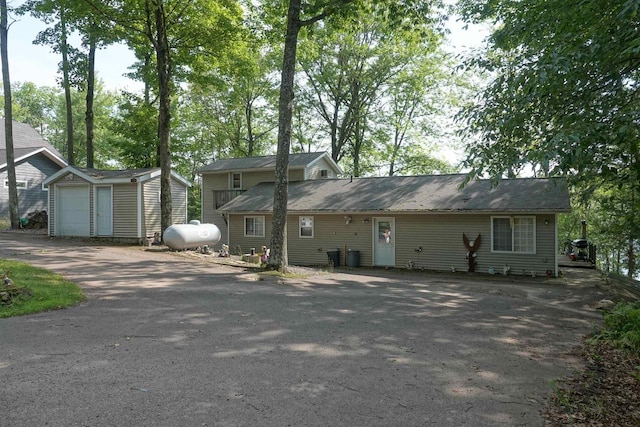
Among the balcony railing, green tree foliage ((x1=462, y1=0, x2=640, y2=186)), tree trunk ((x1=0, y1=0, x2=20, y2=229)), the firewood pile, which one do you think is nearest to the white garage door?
tree trunk ((x1=0, y1=0, x2=20, y2=229))

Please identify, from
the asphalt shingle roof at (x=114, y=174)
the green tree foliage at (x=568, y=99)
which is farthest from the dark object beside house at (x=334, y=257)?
the green tree foliage at (x=568, y=99)

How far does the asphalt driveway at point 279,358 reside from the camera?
3.76 m

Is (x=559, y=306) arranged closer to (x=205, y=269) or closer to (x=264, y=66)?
(x=205, y=269)

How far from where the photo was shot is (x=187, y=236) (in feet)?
55.4

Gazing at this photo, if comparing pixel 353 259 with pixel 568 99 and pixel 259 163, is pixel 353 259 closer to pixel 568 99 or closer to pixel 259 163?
pixel 259 163

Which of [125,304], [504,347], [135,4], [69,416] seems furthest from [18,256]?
[504,347]

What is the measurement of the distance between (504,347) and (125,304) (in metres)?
6.32

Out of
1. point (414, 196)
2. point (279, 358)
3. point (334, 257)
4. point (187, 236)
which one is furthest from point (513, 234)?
point (279, 358)

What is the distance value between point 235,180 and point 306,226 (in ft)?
29.2

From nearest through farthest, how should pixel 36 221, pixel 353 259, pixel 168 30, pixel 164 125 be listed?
pixel 164 125
pixel 168 30
pixel 353 259
pixel 36 221

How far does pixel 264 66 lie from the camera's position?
36469mm

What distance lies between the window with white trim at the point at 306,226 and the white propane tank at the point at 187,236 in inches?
178

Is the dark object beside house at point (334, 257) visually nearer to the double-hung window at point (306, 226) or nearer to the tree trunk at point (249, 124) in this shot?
the double-hung window at point (306, 226)

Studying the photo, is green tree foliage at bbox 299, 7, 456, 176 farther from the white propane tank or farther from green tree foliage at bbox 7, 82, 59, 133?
green tree foliage at bbox 7, 82, 59, 133
